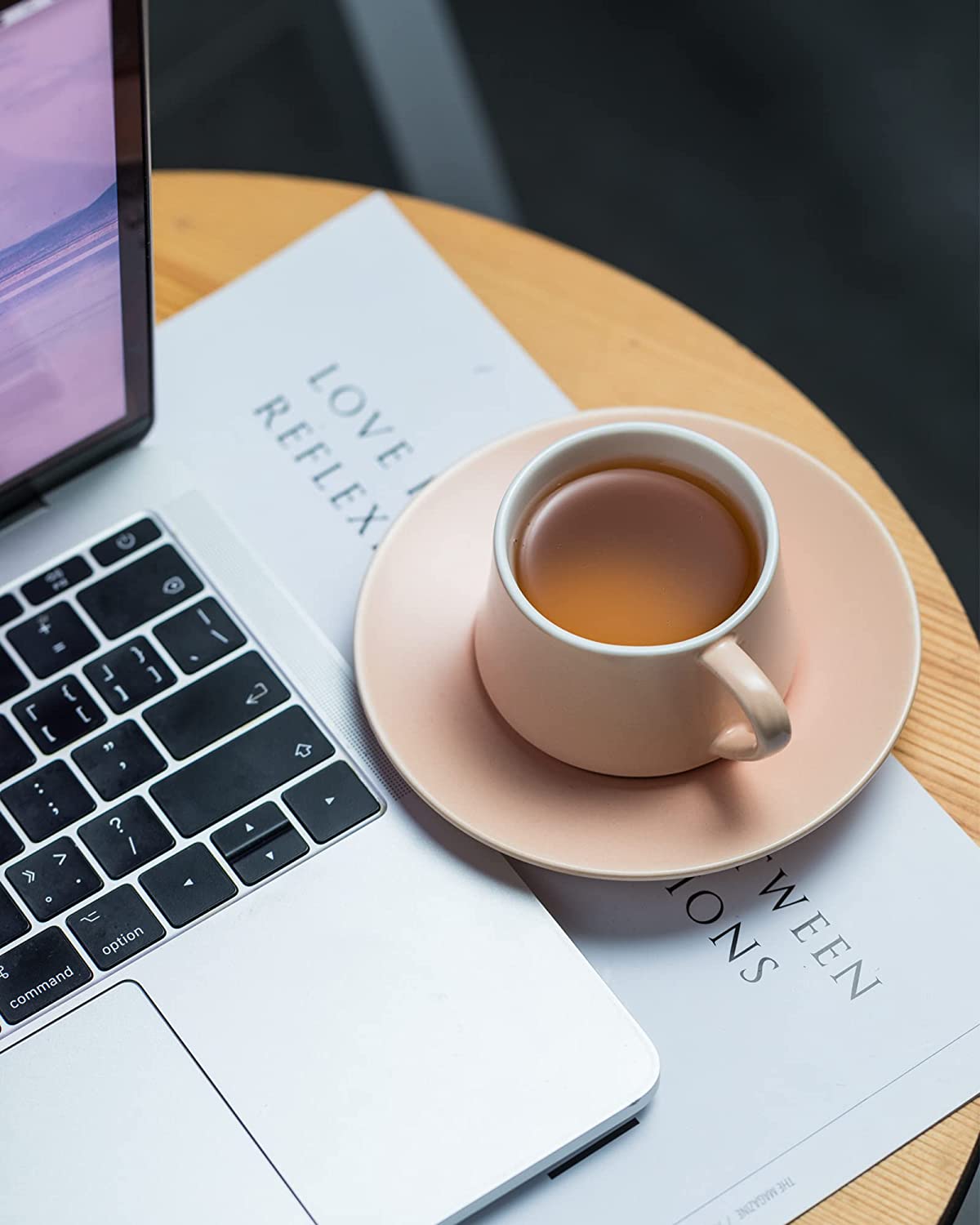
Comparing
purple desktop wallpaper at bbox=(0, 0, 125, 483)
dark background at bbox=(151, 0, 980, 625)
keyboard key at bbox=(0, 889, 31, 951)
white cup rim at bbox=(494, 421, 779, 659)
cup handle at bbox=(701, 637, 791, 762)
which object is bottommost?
cup handle at bbox=(701, 637, 791, 762)

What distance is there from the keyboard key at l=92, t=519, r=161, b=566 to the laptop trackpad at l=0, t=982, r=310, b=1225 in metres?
0.17

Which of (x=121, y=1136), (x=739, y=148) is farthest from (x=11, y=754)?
(x=739, y=148)

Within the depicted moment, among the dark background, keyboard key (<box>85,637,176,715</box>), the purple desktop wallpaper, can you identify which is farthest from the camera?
the dark background

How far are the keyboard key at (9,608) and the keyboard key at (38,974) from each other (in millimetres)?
124

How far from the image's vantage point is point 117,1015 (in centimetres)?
45

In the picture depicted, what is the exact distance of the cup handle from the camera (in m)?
0.40

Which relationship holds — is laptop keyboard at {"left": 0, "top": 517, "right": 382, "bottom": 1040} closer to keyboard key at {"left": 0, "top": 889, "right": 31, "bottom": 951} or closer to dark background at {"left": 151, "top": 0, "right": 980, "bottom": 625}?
keyboard key at {"left": 0, "top": 889, "right": 31, "bottom": 951}

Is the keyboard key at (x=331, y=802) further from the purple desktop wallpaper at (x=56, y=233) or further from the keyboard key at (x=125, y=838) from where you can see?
the purple desktop wallpaper at (x=56, y=233)

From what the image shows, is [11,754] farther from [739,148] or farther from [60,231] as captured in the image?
[739,148]

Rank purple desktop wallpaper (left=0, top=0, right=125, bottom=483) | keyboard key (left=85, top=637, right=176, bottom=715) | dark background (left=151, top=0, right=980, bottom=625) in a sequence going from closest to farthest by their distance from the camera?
A: purple desktop wallpaper (left=0, top=0, right=125, bottom=483) < keyboard key (left=85, top=637, right=176, bottom=715) < dark background (left=151, top=0, right=980, bottom=625)

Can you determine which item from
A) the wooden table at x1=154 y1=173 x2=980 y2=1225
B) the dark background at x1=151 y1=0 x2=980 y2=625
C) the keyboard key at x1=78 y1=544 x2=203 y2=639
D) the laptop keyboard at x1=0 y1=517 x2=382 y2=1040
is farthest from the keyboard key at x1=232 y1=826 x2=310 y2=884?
the dark background at x1=151 y1=0 x2=980 y2=625

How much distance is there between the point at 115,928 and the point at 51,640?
4.6 inches

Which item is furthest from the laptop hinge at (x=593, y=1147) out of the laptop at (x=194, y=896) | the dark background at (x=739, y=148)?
the dark background at (x=739, y=148)

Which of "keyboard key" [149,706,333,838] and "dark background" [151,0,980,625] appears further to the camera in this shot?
"dark background" [151,0,980,625]
